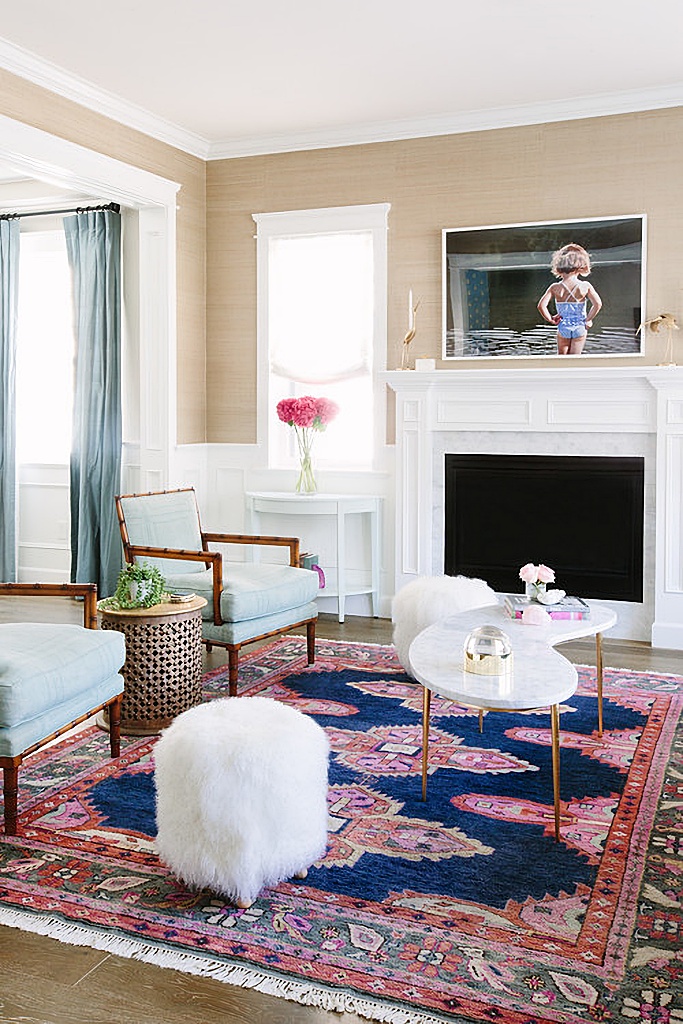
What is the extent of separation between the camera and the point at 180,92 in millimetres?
5484

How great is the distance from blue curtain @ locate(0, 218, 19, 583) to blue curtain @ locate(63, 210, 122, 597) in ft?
2.01

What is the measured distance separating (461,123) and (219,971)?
5.02 m

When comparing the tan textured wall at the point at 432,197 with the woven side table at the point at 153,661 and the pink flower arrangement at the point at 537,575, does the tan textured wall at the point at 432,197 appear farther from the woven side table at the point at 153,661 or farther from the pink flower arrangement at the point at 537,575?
the woven side table at the point at 153,661

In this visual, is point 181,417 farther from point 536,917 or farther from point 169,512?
point 536,917

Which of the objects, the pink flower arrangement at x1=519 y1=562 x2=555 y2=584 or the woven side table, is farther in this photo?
the pink flower arrangement at x1=519 y1=562 x2=555 y2=584

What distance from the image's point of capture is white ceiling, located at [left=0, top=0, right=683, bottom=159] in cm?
438

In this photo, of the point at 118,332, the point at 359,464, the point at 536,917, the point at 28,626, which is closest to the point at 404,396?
the point at 359,464

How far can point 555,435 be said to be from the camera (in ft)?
18.7

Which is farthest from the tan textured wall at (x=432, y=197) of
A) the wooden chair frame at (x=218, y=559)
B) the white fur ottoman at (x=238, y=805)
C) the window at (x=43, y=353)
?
the white fur ottoman at (x=238, y=805)

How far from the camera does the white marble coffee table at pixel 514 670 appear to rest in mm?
2789

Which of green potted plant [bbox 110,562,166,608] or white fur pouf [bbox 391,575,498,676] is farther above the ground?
green potted plant [bbox 110,562,166,608]

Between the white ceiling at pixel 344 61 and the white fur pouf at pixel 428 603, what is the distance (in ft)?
8.28

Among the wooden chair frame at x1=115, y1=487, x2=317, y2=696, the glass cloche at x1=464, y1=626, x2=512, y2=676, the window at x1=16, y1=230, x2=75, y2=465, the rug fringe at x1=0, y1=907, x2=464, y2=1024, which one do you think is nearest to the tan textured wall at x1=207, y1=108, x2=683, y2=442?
the window at x1=16, y1=230, x2=75, y2=465

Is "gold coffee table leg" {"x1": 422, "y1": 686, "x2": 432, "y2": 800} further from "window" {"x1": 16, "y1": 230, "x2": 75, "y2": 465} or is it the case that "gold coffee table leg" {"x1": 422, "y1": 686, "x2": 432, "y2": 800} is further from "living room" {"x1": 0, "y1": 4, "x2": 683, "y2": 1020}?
"window" {"x1": 16, "y1": 230, "x2": 75, "y2": 465}
